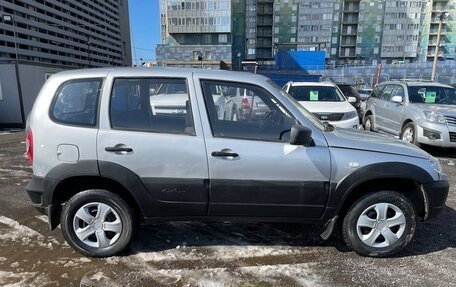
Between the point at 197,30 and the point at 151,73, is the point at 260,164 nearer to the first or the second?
the point at 151,73

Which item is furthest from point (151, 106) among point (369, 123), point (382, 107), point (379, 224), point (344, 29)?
point (344, 29)

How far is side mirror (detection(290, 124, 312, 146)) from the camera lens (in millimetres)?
2958

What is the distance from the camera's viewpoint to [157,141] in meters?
3.12

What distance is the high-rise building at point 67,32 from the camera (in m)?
79.9

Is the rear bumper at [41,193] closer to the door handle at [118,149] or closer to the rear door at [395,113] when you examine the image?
the door handle at [118,149]

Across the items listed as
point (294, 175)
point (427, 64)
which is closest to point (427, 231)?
point (294, 175)

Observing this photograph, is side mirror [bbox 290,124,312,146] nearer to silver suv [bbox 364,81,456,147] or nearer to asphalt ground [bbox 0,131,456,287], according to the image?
asphalt ground [bbox 0,131,456,287]

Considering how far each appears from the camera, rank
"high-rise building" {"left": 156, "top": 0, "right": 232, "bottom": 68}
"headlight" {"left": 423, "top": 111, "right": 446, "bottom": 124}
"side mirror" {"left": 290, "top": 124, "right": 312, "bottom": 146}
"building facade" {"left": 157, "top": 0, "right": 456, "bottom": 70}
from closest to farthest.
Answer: "side mirror" {"left": 290, "top": 124, "right": 312, "bottom": 146}, "headlight" {"left": 423, "top": 111, "right": 446, "bottom": 124}, "high-rise building" {"left": 156, "top": 0, "right": 232, "bottom": 68}, "building facade" {"left": 157, "top": 0, "right": 456, "bottom": 70}

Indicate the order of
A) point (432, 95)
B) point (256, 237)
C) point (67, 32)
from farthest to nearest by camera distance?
point (67, 32)
point (432, 95)
point (256, 237)

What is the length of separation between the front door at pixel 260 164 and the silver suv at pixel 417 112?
548 cm

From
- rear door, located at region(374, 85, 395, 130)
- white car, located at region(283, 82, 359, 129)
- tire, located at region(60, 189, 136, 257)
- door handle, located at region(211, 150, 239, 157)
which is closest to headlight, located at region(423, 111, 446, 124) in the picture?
white car, located at region(283, 82, 359, 129)

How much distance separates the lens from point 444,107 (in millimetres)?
7695

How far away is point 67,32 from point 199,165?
377 ft

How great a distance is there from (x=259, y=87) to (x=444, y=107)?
6312mm
